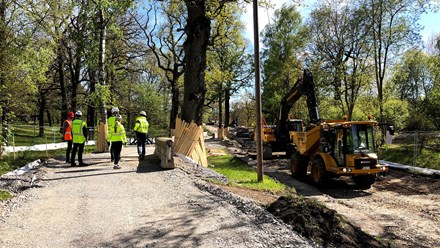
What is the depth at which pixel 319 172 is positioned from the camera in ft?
46.2

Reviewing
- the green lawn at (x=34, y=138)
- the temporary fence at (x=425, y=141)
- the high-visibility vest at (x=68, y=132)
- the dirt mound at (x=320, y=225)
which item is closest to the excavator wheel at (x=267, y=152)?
the temporary fence at (x=425, y=141)

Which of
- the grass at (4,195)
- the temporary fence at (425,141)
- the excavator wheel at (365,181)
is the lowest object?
the excavator wheel at (365,181)

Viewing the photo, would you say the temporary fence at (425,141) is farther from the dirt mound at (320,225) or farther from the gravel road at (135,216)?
the dirt mound at (320,225)

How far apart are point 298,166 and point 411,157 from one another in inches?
338

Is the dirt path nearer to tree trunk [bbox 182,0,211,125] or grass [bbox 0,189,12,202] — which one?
tree trunk [bbox 182,0,211,125]

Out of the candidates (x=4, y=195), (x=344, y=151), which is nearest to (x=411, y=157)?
(x=344, y=151)

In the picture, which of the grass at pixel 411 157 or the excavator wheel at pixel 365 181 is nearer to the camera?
the excavator wheel at pixel 365 181

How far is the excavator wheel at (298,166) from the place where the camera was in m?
16.2

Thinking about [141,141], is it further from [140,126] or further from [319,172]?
[319,172]

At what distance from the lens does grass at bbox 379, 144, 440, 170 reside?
19061 mm

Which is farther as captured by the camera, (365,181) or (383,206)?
(365,181)

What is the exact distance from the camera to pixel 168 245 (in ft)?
17.2

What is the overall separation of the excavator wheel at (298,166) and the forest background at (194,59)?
15.6 feet

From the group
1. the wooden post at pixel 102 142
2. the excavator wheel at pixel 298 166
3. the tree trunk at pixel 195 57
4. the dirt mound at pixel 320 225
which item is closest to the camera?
the dirt mound at pixel 320 225
